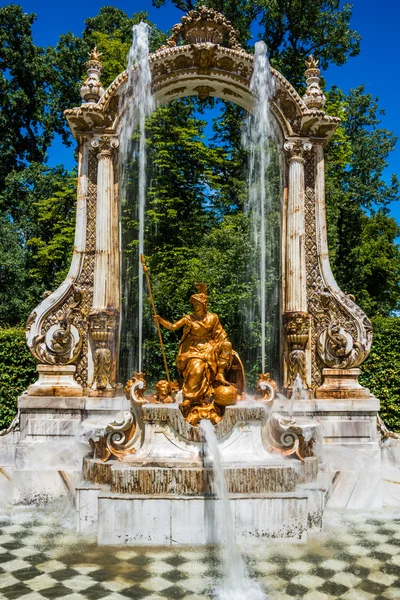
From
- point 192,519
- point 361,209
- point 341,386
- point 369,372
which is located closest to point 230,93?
point 341,386

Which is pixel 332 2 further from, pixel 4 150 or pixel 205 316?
pixel 205 316

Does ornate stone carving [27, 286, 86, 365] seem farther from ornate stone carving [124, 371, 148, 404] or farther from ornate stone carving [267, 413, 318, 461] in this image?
ornate stone carving [267, 413, 318, 461]

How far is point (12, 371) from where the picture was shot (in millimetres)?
9250

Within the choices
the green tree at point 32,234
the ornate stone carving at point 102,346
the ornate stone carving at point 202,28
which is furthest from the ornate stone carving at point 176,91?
the green tree at point 32,234

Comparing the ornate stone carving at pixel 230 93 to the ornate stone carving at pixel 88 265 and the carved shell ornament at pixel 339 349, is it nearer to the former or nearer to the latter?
the ornate stone carving at pixel 88 265

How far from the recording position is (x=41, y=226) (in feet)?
58.3

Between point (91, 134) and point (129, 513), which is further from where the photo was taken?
point (91, 134)

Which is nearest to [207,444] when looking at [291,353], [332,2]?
[291,353]

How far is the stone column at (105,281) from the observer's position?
7262mm

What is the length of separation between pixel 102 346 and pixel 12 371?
2.71 metres

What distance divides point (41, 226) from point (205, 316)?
12.4 metres

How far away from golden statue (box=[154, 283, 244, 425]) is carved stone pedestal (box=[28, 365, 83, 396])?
4.68 feet

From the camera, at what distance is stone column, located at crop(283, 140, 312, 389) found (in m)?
7.32

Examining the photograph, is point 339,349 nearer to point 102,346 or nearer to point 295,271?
point 295,271
